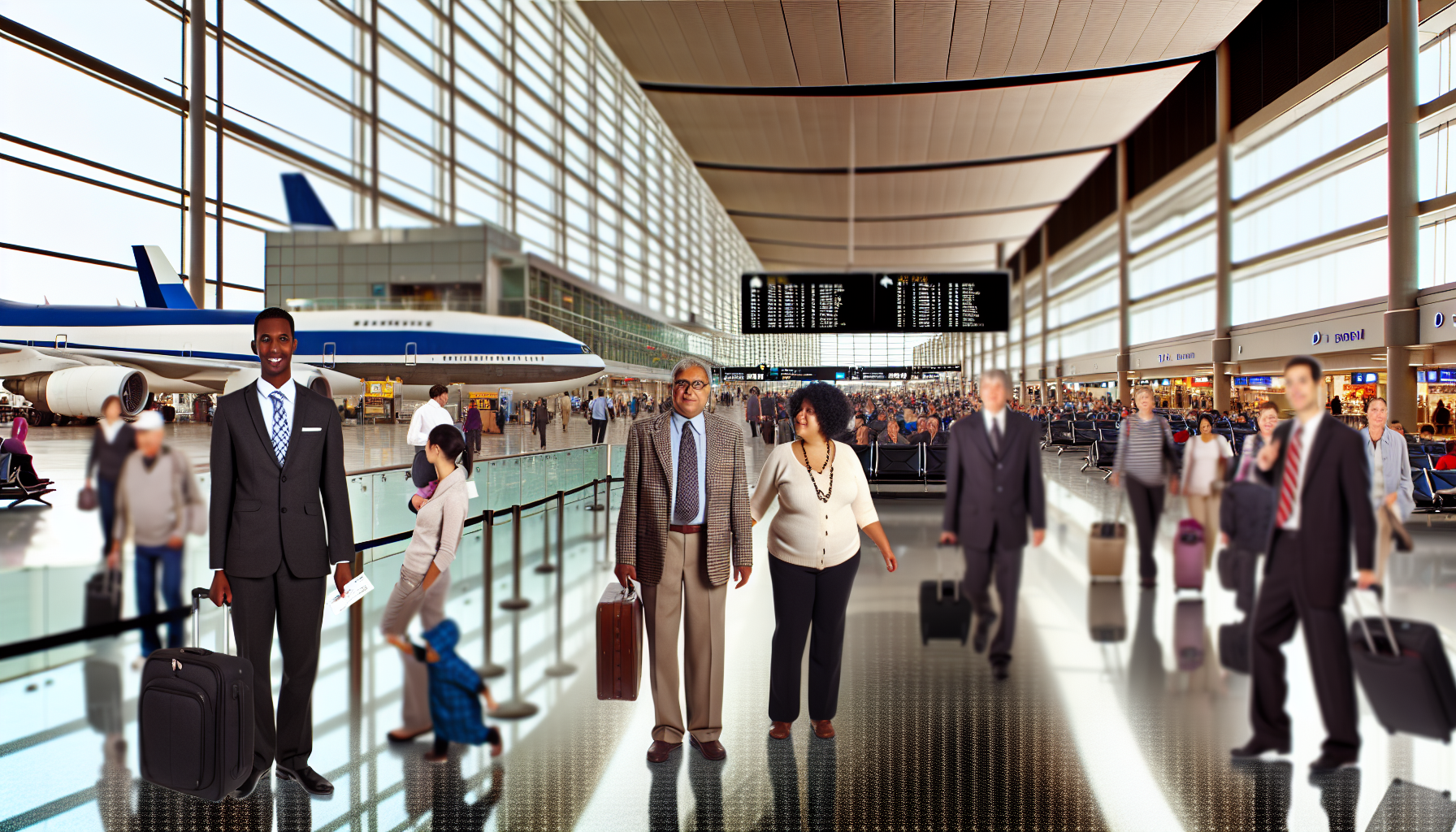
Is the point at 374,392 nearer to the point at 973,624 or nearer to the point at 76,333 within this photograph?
the point at 76,333

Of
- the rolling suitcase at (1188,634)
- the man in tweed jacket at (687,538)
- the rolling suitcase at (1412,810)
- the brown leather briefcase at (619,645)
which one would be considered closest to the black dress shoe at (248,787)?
the brown leather briefcase at (619,645)

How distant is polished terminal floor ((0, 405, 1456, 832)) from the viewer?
3.36 metres

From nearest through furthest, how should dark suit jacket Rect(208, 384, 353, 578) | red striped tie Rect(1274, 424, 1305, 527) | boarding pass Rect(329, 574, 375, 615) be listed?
red striped tie Rect(1274, 424, 1305, 527), dark suit jacket Rect(208, 384, 353, 578), boarding pass Rect(329, 574, 375, 615)

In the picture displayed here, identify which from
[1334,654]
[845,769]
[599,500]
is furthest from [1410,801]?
[599,500]

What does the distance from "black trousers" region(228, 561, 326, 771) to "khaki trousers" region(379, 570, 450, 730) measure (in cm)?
37

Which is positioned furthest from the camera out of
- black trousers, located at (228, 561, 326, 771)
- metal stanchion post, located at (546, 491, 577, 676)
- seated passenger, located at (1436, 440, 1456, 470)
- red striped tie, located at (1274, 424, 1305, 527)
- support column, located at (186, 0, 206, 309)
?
support column, located at (186, 0, 206, 309)

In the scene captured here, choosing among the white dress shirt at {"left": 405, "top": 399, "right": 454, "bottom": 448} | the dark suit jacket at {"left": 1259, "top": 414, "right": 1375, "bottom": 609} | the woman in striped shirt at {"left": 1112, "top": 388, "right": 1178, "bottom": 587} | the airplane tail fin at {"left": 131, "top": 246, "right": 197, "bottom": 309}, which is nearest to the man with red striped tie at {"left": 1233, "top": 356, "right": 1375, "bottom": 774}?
the dark suit jacket at {"left": 1259, "top": 414, "right": 1375, "bottom": 609}

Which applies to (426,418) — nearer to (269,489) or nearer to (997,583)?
(269,489)

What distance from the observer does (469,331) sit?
28.3 m

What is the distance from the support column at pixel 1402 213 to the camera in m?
18.2

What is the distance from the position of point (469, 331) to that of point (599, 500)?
16.5 m

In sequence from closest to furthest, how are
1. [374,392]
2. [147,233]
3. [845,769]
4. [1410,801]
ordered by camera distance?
[1410,801]
[845,769]
[374,392]
[147,233]

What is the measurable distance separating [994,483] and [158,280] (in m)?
32.7

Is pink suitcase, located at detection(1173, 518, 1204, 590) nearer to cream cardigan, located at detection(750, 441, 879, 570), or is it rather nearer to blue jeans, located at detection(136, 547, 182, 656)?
cream cardigan, located at detection(750, 441, 879, 570)
